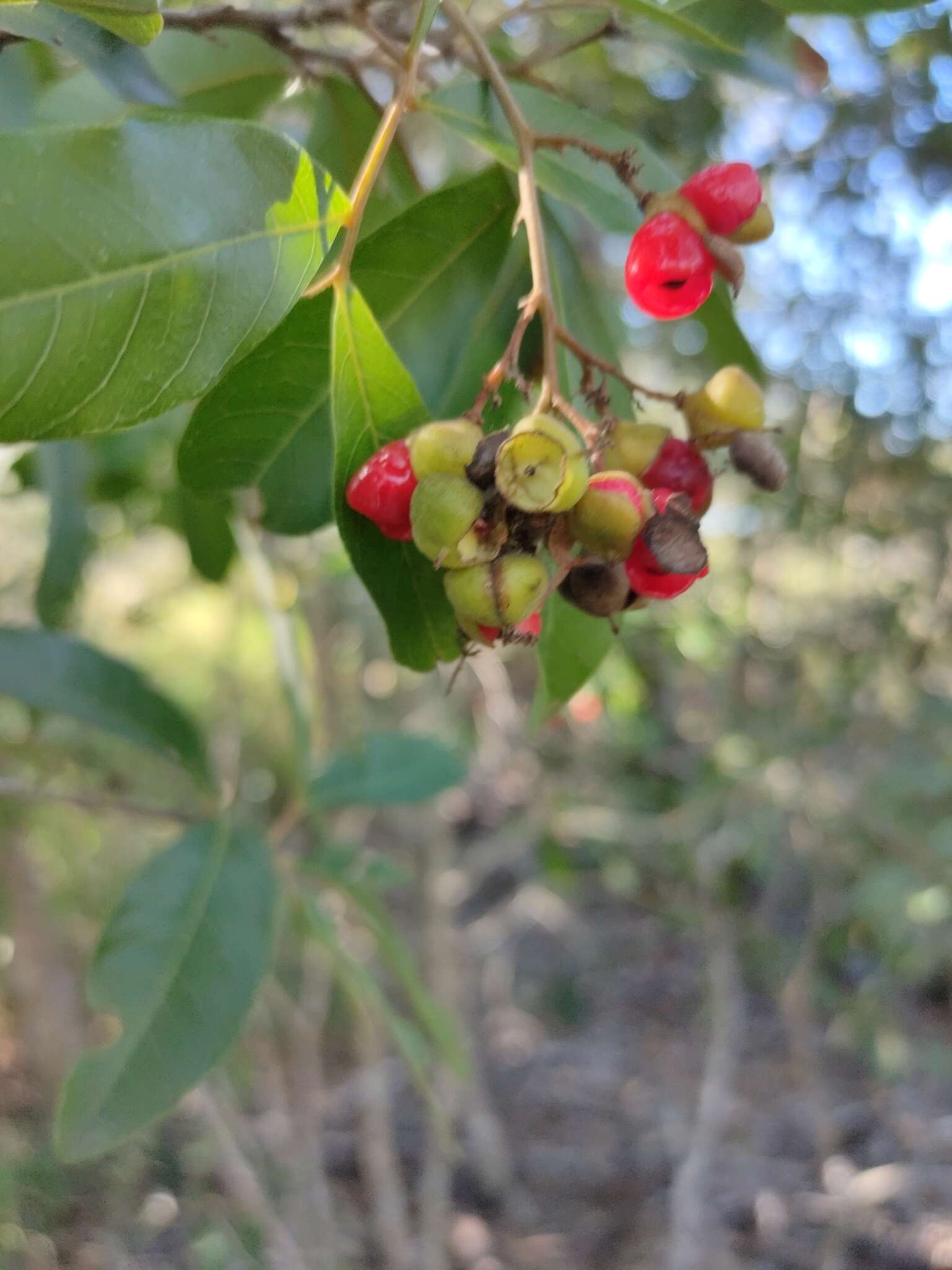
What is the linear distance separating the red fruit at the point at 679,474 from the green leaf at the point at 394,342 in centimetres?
21

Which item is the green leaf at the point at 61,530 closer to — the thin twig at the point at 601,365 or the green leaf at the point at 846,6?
the thin twig at the point at 601,365

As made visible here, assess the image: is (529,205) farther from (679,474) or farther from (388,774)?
(388,774)

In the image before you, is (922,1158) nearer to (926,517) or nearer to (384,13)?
(926,517)

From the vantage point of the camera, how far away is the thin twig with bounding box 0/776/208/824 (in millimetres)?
1229

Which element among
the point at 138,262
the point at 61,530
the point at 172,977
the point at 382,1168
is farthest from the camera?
the point at 382,1168

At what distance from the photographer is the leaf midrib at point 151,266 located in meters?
0.51

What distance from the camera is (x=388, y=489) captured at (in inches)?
24.8

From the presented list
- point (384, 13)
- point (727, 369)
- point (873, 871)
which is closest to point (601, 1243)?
point (873, 871)

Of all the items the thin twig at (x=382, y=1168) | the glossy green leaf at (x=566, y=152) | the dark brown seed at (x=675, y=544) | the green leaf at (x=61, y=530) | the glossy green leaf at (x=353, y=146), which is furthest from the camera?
the thin twig at (x=382, y=1168)

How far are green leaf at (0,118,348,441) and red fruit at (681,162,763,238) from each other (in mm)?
278

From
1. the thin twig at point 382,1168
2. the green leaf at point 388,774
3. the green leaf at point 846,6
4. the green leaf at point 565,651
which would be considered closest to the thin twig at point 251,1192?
the thin twig at point 382,1168

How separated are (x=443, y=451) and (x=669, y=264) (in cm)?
22

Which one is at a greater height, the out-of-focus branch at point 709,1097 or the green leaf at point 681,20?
the green leaf at point 681,20

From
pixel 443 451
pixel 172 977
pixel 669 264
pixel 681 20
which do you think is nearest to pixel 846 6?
pixel 681 20
